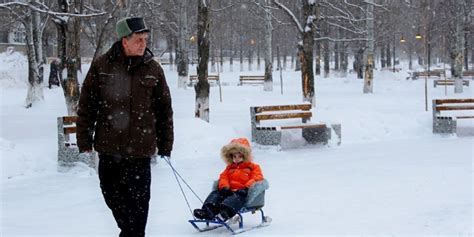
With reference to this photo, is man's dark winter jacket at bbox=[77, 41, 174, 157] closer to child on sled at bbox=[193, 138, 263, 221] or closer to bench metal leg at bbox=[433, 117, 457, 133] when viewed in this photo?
child on sled at bbox=[193, 138, 263, 221]

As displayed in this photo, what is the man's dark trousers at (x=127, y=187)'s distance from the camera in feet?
16.6

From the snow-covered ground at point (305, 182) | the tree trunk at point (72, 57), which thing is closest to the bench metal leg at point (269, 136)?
the snow-covered ground at point (305, 182)

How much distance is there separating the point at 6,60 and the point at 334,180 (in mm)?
34590

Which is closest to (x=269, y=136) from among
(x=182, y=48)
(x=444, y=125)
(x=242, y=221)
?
(x=444, y=125)

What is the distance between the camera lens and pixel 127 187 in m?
5.08

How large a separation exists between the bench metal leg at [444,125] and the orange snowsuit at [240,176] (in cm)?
1084

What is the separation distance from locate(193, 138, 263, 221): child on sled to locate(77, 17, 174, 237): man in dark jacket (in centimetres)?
201

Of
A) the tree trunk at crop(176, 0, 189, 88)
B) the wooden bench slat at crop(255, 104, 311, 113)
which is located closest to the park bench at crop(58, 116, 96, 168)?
the wooden bench slat at crop(255, 104, 311, 113)

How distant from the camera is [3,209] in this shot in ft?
29.2

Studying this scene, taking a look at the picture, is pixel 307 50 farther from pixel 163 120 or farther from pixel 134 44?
pixel 134 44

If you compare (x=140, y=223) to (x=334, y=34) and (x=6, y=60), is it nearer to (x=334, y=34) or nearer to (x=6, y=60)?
(x=6, y=60)

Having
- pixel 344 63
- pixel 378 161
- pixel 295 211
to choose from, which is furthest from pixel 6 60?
pixel 295 211

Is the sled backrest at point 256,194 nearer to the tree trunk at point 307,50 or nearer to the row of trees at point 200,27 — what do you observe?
the row of trees at point 200,27

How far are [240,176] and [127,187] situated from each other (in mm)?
2558
